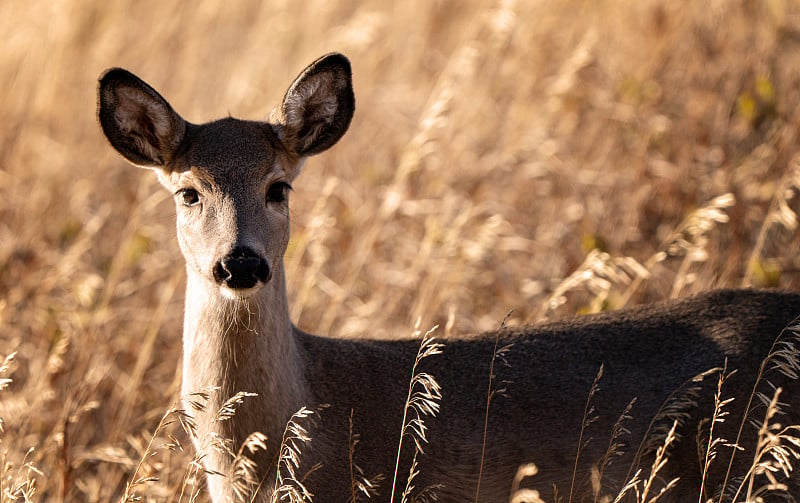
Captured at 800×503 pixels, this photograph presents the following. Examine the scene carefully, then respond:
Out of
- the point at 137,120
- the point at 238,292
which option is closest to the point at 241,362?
the point at 238,292

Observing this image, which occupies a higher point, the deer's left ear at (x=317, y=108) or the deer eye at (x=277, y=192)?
the deer's left ear at (x=317, y=108)

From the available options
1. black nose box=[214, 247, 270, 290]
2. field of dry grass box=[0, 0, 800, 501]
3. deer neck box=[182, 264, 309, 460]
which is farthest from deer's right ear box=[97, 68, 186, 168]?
field of dry grass box=[0, 0, 800, 501]

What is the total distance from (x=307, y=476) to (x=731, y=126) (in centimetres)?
462

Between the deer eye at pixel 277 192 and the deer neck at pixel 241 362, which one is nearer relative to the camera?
the deer neck at pixel 241 362

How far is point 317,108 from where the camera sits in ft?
A: 15.4

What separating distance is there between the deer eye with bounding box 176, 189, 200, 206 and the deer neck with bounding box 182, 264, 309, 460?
Result: 0.99ft

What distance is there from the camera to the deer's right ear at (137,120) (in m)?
4.31

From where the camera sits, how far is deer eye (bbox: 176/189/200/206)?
14.1 feet

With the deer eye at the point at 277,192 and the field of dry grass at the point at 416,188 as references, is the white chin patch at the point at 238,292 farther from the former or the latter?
the field of dry grass at the point at 416,188

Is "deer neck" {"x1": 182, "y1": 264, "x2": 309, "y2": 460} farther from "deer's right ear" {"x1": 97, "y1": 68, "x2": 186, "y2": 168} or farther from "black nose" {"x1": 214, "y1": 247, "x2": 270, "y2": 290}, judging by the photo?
"deer's right ear" {"x1": 97, "y1": 68, "x2": 186, "y2": 168}

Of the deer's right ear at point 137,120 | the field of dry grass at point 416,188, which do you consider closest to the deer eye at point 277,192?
the deer's right ear at point 137,120

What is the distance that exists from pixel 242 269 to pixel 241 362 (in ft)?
1.69

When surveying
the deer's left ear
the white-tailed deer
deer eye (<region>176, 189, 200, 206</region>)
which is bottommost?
the white-tailed deer

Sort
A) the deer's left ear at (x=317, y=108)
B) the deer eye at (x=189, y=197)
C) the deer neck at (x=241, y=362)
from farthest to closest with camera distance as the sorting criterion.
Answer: the deer's left ear at (x=317, y=108), the deer eye at (x=189, y=197), the deer neck at (x=241, y=362)
